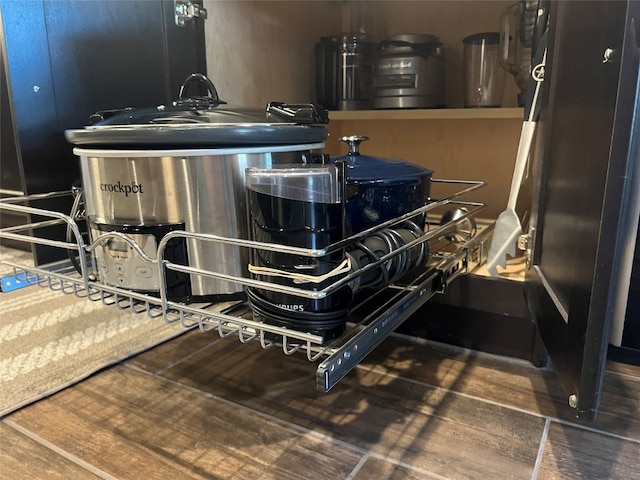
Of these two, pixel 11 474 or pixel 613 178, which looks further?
pixel 11 474

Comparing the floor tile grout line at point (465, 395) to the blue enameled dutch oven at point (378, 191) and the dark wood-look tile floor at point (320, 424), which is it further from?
the blue enameled dutch oven at point (378, 191)

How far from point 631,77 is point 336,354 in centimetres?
33

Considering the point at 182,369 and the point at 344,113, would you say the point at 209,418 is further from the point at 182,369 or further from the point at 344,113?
the point at 344,113

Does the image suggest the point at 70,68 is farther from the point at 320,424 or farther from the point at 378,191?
the point at 320,424

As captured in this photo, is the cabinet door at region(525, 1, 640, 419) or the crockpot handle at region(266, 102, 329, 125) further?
the crockpot handle at region(266, 102, 329, 125)

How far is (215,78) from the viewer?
1.04 meters

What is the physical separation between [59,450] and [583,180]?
0.68 meters

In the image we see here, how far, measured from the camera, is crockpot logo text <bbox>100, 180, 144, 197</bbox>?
58 centimetres

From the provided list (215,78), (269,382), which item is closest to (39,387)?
(269,382)

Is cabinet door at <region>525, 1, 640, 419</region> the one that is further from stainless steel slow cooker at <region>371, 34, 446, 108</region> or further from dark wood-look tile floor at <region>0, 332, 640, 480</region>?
stainless steel slow cooker at <region>371, 34, 446, 108</region>

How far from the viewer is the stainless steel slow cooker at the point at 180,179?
0.57 metres

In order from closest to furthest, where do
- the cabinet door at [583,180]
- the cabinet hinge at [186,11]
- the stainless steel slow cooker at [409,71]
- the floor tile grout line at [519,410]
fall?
the cabinet door at [583,180]
the floor tile grout line at [519,410]
the cabinet hinge at [186,11]
the stainless steel slow cooker at [409,71]

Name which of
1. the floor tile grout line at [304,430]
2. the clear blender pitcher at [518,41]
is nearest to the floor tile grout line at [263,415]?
the floor tile grout line at [304,430]

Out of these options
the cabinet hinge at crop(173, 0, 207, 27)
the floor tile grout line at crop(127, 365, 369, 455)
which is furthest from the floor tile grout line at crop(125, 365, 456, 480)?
the cabinet hinge at crop(173, 0, 207, 27)
